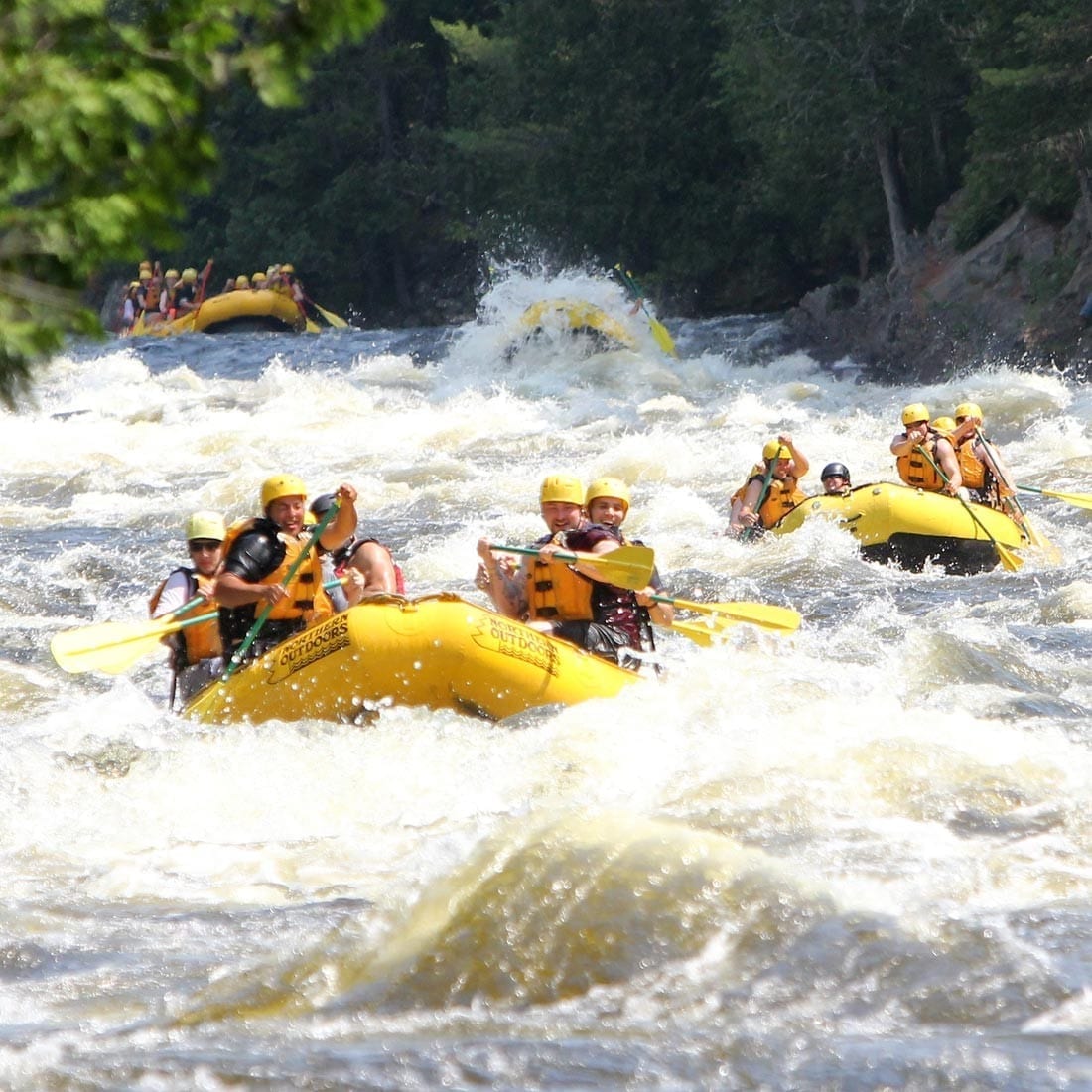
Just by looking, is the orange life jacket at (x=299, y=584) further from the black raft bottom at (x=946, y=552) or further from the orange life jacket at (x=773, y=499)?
the orange life jacket at (x=773, y=499)

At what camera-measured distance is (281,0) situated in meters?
2.96

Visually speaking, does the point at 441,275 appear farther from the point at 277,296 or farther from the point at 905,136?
the point at 905,136

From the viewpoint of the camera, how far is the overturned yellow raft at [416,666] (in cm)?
697

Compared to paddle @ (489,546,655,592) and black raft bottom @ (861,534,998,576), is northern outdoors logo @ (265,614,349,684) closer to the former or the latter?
paddle @ (489,546,655,592)

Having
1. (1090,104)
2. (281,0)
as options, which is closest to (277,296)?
(1090,104)

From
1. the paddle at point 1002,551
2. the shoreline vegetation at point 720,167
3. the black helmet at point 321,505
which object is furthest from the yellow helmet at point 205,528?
the paddle at point 1002,551

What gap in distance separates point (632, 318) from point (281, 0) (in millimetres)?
23096

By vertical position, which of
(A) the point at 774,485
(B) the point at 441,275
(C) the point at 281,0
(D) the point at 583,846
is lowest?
(B) the point at 441,275

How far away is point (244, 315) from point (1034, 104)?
17.8m

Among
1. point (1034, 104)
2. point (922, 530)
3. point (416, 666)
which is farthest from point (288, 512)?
point (1034, 104)

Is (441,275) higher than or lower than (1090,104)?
lower

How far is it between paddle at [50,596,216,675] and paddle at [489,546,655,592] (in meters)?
1.38

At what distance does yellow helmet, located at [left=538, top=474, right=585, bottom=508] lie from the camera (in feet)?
26.4

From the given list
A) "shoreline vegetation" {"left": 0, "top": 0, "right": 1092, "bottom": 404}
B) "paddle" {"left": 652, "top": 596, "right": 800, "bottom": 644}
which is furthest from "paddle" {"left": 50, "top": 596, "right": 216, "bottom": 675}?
"shoreline vegetation" {"left": 0, "top": 0, "right": 1092, "bottom": 404}
